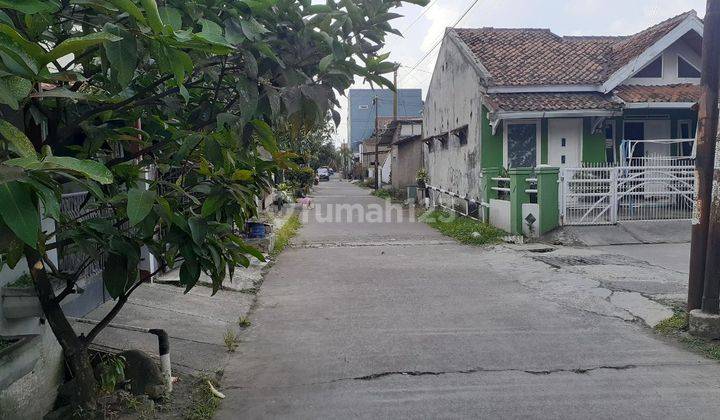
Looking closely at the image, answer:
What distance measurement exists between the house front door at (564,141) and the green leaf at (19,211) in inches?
592

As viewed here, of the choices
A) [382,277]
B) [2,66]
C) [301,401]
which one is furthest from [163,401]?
[382,277]

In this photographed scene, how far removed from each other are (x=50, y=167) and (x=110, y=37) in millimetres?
586

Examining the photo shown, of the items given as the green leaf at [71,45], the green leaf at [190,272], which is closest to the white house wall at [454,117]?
the green leaf at [190,272]

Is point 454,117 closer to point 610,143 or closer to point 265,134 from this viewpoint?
point 610,143

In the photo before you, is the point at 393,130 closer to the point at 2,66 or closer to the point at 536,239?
the point at 536,239

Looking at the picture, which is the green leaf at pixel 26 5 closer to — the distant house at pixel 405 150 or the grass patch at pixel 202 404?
the grass patch at pixel 202 404

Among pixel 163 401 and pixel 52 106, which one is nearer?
pixel 52 106

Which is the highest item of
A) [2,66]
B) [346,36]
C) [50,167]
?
[346,36]

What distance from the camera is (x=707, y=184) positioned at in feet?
19.2

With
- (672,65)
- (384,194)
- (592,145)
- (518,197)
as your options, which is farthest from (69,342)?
(384,194)

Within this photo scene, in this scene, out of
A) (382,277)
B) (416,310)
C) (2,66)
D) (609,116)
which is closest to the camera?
(2,66)

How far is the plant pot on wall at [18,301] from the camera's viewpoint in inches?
163

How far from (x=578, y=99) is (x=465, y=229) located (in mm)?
4576

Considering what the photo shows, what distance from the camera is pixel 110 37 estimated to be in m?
1.96
